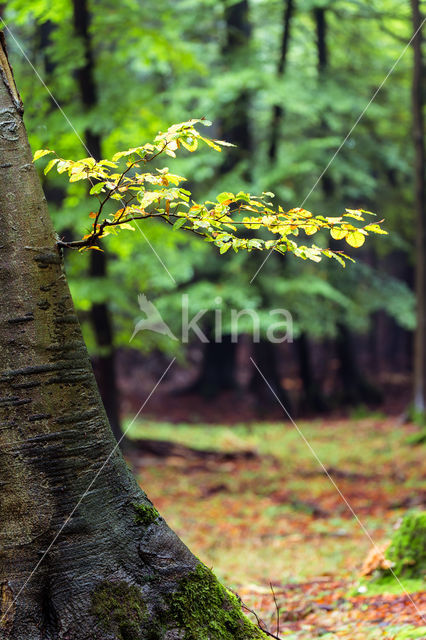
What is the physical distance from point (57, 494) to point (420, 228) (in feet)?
38.1

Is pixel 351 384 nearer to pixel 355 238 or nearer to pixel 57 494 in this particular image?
pixel 355 238

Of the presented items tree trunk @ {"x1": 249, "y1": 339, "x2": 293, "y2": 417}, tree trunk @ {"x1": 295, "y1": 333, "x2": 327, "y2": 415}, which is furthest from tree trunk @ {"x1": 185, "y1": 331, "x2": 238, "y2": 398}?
tree trunk @ {"x1": 295, "y1": 333, "x2": 327, "y2": 415}

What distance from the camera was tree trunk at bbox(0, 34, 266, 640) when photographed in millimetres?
2312

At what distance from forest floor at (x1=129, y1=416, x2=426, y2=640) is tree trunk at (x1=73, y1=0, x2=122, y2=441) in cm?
157

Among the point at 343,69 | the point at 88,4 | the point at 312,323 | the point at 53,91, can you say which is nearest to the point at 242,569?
the point at 53,91

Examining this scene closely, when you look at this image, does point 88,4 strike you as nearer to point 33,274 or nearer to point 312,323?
point 33,274

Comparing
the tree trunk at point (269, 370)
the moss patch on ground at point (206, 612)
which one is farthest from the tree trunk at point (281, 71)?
the moss patch on ground at point (206, 612)

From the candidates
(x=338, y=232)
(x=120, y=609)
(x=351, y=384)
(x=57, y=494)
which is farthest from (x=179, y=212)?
(x=351, y=384)

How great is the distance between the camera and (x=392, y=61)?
14195mm

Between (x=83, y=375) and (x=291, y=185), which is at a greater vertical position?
(x=291, y=185)

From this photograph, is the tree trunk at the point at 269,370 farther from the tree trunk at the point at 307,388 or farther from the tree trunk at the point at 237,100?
the tree trunk at the point at 237,100

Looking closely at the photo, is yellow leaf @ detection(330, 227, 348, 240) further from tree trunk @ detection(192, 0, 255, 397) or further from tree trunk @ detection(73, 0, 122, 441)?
tree trunk @ detection(192, 0, 255, 397)

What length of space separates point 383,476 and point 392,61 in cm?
983

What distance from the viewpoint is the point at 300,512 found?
8102 millimetres
